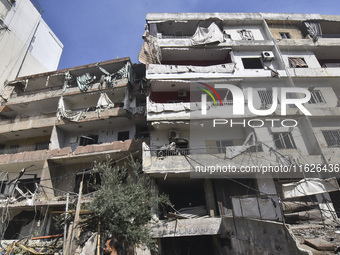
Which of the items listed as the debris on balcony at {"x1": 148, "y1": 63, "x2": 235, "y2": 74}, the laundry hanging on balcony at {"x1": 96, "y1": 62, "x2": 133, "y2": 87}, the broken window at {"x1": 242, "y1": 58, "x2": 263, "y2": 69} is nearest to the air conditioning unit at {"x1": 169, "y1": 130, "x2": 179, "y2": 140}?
the debris on balcony at {"x1": 148, "y1": 63, "x2": 235, "y2": 74}

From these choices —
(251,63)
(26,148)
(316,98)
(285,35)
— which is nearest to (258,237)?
(316,98)

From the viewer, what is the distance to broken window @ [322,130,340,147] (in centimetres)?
1305

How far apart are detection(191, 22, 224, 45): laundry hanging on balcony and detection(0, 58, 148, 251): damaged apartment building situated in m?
5.81

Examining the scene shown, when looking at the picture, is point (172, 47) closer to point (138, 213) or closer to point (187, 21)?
point (187, 21)

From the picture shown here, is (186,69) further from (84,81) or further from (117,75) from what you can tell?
(84,81)

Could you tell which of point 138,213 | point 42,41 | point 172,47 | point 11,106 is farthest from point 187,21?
point 42,41

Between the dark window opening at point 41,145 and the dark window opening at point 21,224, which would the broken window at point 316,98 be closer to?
the dark window opening at point 21,224

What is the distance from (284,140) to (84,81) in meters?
17.4

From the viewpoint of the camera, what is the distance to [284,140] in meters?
13.2

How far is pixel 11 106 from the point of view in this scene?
18.9 m

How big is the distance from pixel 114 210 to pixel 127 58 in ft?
45.8

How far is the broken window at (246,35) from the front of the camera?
17.4 metres

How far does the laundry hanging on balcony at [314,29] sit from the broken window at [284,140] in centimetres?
970

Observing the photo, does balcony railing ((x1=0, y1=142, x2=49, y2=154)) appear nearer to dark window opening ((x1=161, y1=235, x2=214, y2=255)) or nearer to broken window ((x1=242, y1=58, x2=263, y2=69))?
dark window opening ((x1=161, y1=235, x2=214, y2=255))
